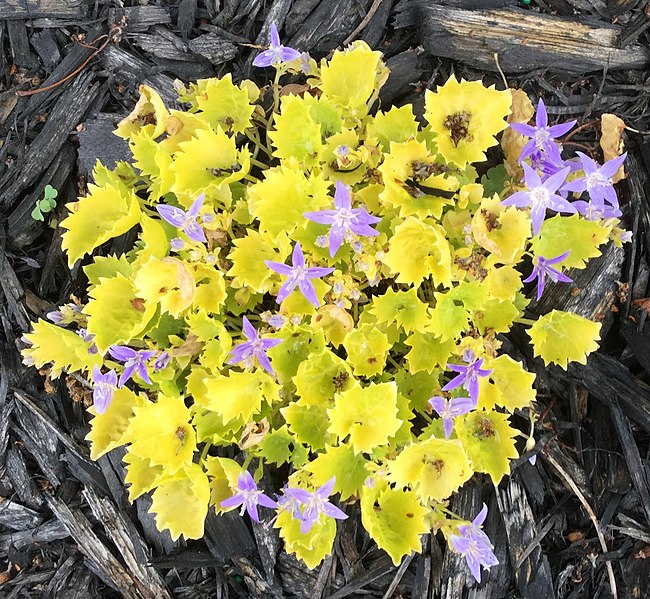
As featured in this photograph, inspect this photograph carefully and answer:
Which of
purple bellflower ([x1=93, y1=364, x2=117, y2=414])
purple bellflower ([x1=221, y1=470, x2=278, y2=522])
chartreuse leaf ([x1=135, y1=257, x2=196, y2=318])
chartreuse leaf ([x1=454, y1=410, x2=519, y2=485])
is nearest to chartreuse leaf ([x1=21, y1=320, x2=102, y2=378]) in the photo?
purple bellflower ([x1=93, y1=364, x2=117, y2=414])

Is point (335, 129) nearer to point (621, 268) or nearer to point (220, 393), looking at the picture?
point (220, 393)

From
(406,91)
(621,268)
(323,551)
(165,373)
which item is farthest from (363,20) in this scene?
(323,551)

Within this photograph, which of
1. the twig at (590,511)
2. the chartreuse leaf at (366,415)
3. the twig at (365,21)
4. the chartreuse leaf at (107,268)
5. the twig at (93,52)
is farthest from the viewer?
the twig at (93,52)

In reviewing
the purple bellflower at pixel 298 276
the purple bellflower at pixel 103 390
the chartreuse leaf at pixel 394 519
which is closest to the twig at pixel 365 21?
the purple bellflower at pixel 298 276

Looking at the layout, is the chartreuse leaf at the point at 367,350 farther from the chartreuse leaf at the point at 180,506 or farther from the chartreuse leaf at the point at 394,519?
the chartreuse leaf at the point at 180,506

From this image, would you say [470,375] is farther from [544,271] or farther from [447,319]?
[544,271]

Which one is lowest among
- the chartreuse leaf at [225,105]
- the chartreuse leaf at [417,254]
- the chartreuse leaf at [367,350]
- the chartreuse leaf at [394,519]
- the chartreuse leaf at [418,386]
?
the chartreuse leaf at [394,519]
